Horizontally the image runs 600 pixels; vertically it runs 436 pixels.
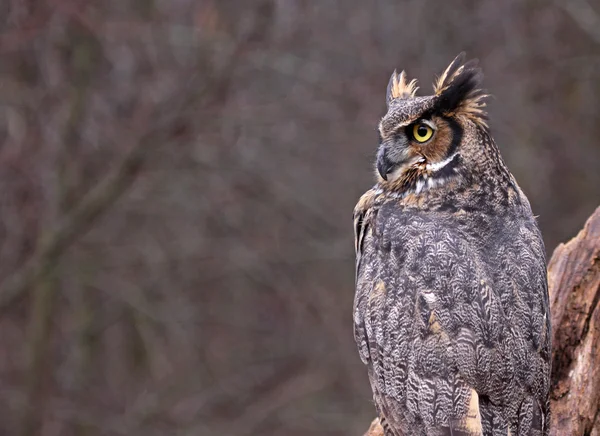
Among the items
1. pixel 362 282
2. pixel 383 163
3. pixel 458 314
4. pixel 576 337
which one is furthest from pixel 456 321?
pixel 576 337

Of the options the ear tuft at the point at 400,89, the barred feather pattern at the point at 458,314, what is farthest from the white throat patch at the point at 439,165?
the ear tuft at the point at 400,89

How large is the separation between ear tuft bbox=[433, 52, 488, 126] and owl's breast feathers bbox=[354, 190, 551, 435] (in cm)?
49

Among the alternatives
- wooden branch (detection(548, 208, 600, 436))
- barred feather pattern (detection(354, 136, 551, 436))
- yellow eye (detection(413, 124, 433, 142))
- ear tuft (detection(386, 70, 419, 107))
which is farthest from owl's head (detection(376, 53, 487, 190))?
wooden branch (detection(548, 208, 600, 436))

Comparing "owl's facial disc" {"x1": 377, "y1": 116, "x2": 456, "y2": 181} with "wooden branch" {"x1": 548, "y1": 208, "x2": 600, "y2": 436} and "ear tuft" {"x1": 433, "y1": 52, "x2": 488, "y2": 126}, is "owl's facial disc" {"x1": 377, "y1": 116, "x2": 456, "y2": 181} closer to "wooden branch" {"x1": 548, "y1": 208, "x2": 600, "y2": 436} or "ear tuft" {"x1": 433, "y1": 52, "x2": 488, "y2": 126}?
"ear tuft" {"x1": 433, "y1": 52, "x2": 488, "y2": 126}

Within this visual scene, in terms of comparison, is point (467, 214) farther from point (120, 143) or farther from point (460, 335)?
point (120, 143)

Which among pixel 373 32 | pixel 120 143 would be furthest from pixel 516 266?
pixel 373 32

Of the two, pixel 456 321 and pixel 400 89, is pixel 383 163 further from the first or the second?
pixel 456 321

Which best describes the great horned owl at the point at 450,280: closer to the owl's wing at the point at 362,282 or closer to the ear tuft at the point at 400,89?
the owl's wing at the point at 362,282

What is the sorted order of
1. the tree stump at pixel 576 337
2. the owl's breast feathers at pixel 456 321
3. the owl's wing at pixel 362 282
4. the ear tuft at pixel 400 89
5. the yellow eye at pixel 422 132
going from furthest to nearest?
the ear tuft at pixel 400 89
the tree stump at pixel 576 337
the yellow eye at pixel 422 132
the owl's wing at pixel 362 282
the owl's breast feathers at pixel 456 321

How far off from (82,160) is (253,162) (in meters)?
1.66

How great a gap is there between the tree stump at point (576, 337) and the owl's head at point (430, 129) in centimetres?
118

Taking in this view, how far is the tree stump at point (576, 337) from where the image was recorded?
4.32 meters

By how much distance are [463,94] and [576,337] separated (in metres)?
1.54

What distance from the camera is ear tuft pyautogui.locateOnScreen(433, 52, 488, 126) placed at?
4039 mm
